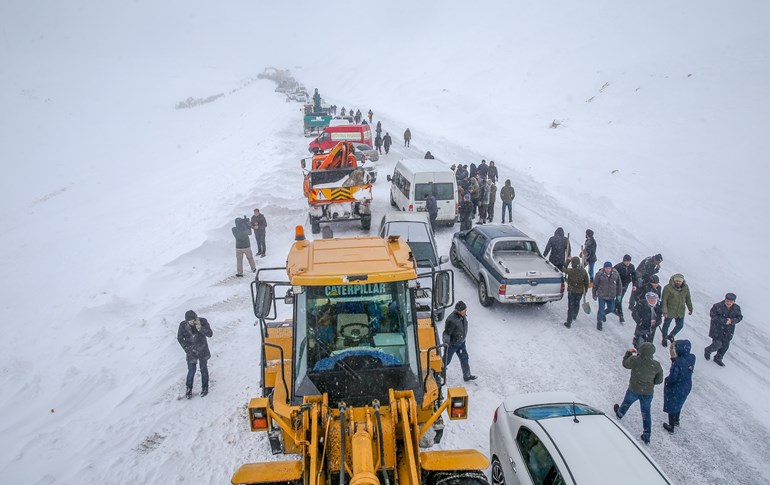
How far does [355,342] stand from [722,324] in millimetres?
7295

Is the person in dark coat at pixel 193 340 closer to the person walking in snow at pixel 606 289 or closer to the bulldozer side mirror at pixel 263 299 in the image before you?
the bulldozer side mirror at pixel 263 299

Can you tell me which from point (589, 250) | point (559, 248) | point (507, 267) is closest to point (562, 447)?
point (507, 267)

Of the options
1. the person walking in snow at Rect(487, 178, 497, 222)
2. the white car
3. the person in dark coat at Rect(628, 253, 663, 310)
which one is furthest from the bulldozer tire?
the person walking in snow at Rect(487, 178, 497, 222)

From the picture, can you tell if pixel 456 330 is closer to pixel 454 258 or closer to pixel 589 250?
pixel 454 258

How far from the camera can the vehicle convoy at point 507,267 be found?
32.9 ft

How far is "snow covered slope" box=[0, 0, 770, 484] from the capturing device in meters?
7.06

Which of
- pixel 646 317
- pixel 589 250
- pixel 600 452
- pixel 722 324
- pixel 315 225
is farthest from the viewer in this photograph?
pixel 315 225

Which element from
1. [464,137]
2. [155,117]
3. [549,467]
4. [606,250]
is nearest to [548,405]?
[549,467]

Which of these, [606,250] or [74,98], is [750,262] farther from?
[74,98]

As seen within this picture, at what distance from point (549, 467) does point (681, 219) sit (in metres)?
15.3

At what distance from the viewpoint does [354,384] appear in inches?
190

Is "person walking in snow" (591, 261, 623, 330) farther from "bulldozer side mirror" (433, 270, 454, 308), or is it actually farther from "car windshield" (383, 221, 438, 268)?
"bulldozer side mirror" (433, 270, 454, 308)

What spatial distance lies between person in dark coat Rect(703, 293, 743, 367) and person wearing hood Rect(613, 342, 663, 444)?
109 inches

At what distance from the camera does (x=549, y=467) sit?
15.6 ft
